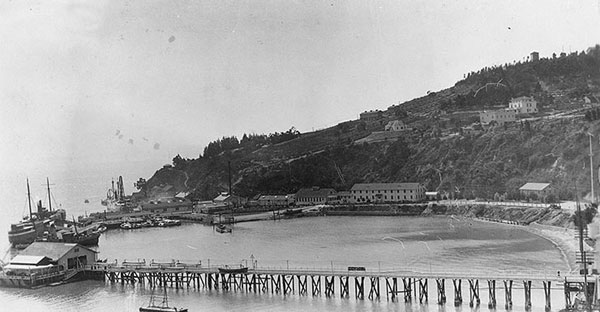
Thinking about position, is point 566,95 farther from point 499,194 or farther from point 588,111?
point 499,194

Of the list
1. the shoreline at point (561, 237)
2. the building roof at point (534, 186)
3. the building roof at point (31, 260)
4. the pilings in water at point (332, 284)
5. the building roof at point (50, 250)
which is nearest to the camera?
the pilings in water at point (332, 284)

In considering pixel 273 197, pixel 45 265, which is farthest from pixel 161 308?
pixel 273 197

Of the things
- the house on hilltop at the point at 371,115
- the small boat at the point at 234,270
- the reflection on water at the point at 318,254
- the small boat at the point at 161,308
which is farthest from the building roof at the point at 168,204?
the small boat at the point at 161,308

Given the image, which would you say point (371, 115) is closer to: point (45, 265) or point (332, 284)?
point (45, 265)

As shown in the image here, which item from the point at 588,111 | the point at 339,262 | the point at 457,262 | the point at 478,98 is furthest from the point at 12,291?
the point at 478,98

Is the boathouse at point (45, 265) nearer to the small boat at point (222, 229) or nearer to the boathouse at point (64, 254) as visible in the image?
the boathouse at point (64, 254)

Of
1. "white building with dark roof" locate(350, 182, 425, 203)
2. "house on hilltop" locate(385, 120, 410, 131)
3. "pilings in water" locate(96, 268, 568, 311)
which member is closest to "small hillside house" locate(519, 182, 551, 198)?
"white building with dark roof" locate(350, 182, 425, 203)
